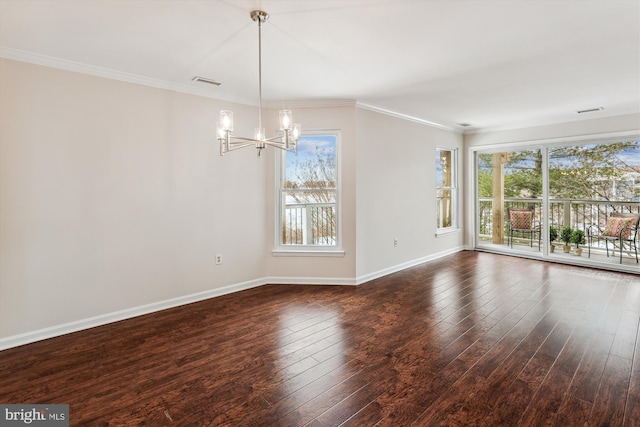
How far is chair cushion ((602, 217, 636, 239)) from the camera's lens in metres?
5.06

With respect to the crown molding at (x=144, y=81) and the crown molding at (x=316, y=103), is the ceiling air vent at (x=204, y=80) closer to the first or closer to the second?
the crown molding at (x=144, y=81)

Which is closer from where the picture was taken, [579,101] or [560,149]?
[579,101]

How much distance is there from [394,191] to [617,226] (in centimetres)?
376

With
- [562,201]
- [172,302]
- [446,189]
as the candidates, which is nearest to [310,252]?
[172,302]

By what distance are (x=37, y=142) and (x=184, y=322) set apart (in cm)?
219

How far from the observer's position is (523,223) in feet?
20.5

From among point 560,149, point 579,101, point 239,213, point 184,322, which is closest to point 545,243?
point 560,149

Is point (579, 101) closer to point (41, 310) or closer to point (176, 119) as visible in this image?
point (176, 119)

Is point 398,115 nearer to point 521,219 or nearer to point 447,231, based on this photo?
point 447,231

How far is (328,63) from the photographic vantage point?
10.2 feet

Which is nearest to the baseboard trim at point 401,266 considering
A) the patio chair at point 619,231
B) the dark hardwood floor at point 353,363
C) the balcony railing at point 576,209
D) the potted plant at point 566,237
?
the dark hardwood floor at point 353,363

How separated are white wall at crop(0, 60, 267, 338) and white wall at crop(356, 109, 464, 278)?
5.64ft

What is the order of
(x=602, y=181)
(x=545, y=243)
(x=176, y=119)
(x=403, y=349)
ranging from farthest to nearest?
(x=545, y=243) → (x=602, y=181) → (x=176, y=119) → (x=403, y=349)

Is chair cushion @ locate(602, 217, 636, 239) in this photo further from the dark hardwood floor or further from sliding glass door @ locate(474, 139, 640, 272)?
the dark hardwood floor
